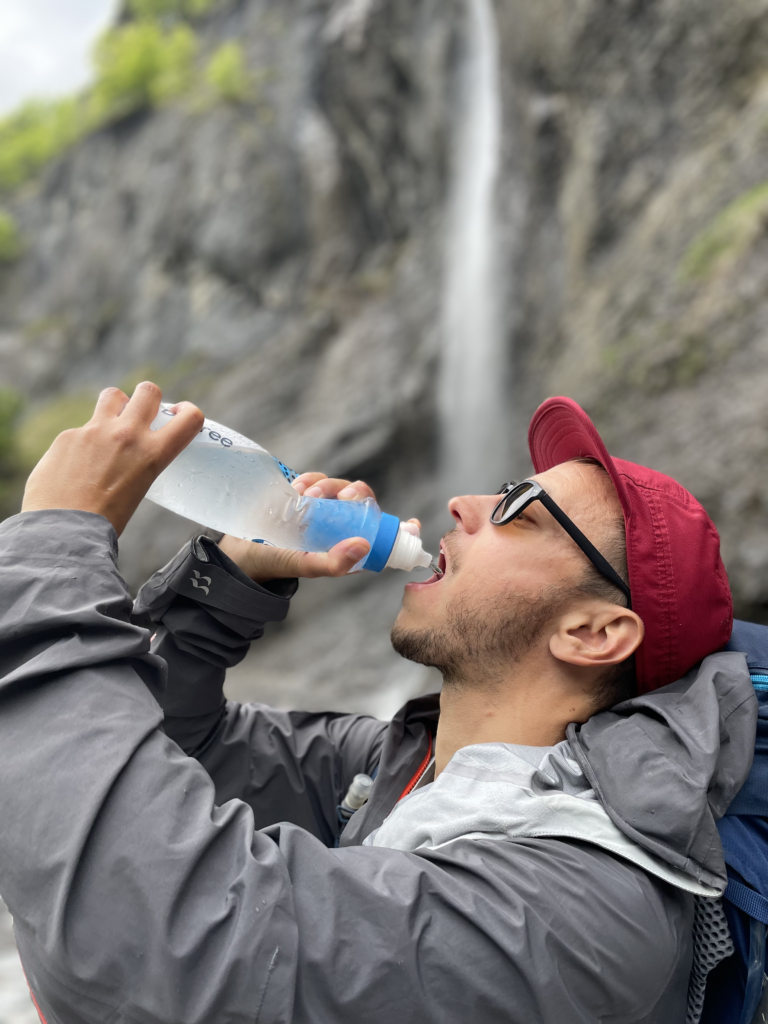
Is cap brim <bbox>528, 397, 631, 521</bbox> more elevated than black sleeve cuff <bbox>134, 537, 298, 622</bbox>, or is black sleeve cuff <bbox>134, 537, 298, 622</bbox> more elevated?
cap brim <bbox>528, 397, 631, 521</bbox>

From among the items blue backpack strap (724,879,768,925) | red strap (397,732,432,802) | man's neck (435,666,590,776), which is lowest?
red strap (397,732,432,802)

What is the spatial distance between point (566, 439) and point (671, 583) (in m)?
0.61

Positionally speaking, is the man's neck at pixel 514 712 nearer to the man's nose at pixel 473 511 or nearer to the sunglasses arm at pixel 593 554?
the sunglasses arm at pixel 593 554

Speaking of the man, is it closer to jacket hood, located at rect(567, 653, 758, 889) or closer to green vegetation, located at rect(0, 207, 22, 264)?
jacket hood, located at rect(567, 653, 758, 889)

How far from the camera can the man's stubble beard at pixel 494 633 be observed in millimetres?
2010

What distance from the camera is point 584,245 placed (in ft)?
30.4

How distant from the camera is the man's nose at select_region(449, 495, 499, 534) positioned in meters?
2.21

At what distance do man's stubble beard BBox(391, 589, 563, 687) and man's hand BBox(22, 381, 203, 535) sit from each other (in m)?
0.85

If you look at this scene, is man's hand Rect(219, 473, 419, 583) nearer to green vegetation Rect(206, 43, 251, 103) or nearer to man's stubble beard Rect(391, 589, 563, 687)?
man's stubble beard Rect(391, 589, 563, 687)

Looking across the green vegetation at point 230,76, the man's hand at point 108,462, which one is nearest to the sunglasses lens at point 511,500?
the man's hand at point 108,462

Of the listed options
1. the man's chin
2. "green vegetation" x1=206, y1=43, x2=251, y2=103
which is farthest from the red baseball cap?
"green vegetation" x1=206, y1=43, x2=251, y2=103

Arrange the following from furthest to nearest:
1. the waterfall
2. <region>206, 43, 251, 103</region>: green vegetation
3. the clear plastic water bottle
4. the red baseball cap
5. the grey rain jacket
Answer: <region>206, 43, 251, 103</region>: green vegetation → the waterfall → the clear plastic water bottle → the red baseball cap → the grey rain jacket

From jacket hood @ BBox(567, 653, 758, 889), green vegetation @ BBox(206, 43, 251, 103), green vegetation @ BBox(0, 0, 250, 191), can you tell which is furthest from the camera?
green vegetation @ BBox(0, 0, 250, 191)

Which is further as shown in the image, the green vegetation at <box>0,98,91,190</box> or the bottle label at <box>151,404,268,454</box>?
the green vegetation at <box>0,98,91,190</box>
